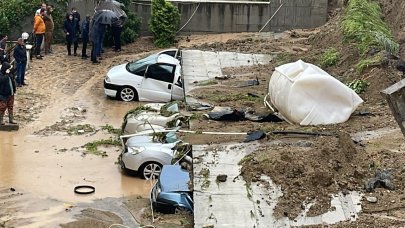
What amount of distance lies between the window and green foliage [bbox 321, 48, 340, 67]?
4.30m

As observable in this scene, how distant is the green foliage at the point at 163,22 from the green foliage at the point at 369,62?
10.5 meters

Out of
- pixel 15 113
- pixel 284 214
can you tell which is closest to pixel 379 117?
pixel 284 214

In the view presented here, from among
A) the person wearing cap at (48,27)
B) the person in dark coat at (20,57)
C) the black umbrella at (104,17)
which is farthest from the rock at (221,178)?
the person wearing cap at (48,27)

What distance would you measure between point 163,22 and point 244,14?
3.04 metres

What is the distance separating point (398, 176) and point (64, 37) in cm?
1870

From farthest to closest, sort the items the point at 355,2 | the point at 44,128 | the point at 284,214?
the point at 355,2, the point at 44,128, the point at 284,214

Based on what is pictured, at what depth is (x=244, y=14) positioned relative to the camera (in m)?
29.2

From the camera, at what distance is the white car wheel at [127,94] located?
23.1 metres

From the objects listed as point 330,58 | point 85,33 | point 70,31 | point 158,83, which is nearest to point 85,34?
point 85,33

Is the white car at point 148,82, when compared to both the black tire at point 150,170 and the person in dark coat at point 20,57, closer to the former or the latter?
the person in dark coat at point 20,57

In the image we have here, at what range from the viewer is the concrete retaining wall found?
95.4 feet

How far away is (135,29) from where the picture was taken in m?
29.2

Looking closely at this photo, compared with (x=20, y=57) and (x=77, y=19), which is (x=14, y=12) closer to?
(x=77, y=19)

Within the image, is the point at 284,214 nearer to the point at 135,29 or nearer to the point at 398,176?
the point at 398,176
